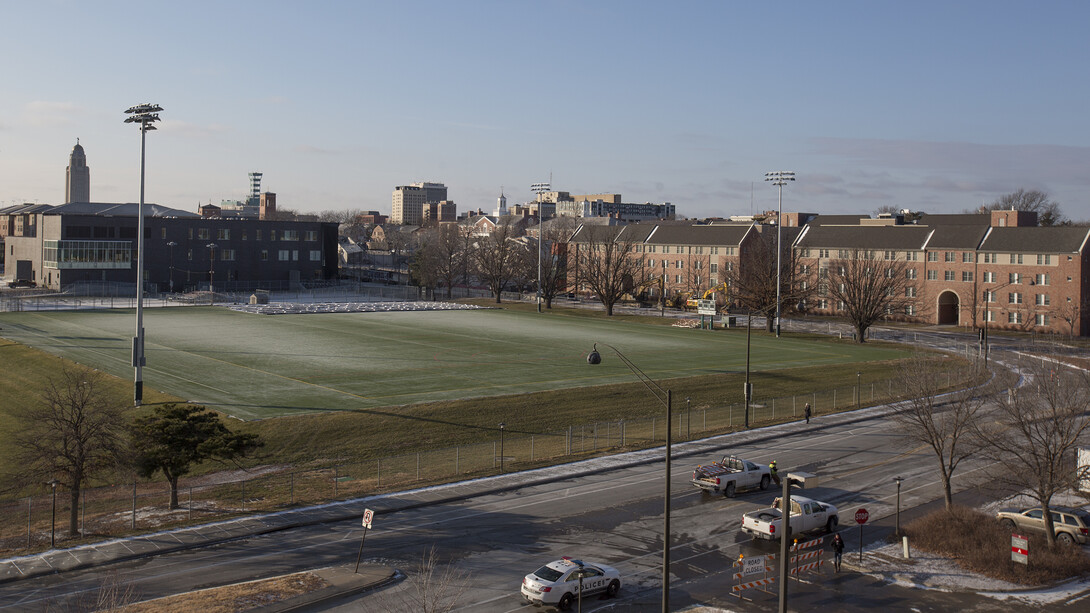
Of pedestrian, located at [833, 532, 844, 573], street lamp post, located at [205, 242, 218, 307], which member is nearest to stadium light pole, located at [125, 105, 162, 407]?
pedestrian, located at [833, 532, 844, 573]

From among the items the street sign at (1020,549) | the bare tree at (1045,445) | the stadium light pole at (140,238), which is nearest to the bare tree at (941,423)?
the bare tree at (1045,445)

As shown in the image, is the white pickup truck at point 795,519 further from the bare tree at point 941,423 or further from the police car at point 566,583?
the police car at point 566,583

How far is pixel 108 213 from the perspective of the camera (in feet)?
436

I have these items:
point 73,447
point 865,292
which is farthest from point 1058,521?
point 865,292

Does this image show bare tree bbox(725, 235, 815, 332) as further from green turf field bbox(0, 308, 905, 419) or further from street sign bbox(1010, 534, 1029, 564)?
street sign bbox(1010, 534, 1029, 564)

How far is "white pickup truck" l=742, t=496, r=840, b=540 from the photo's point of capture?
98.7 feet

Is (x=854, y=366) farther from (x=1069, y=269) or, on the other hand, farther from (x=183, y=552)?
(x=183, y=552)

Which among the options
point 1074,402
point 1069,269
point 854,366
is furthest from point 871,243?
point 1074,402

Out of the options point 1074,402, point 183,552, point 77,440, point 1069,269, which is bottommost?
point 183,552

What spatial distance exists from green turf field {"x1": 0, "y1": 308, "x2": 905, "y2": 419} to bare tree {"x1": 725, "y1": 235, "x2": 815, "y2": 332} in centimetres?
558

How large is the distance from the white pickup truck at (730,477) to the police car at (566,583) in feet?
39.7

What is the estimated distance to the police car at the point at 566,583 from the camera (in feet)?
78.4

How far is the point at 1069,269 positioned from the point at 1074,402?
256 feet

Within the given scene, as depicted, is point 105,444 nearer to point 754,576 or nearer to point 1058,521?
point 754,576
